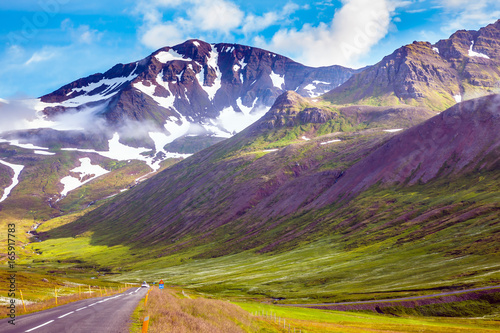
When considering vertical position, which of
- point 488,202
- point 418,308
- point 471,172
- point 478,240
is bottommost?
point 418,308

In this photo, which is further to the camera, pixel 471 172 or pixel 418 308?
pixel 471 172

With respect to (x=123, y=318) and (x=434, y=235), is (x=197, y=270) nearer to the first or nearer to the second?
(x=434, y=235)

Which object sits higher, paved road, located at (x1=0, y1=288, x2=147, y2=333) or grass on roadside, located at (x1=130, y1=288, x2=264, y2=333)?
paved road, located at (x1=0, y1=288, x2=147, y2=333)

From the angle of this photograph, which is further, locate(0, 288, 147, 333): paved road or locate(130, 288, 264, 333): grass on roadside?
locate(130, 288, 264, 333): grass on roadside

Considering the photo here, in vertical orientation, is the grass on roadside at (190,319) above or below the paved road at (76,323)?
below

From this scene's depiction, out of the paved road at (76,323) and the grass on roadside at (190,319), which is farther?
the grass on roadside at (190,319)

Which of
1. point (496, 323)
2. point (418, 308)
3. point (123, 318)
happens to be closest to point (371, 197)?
point (418, 308)

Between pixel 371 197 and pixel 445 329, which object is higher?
pixel 371 197

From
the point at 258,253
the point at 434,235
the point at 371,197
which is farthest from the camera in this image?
the point at 371,197

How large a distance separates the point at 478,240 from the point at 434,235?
1846 cm

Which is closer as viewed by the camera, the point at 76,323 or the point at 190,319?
the point at 76,323

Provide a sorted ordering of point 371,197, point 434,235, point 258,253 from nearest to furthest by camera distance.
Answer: point 434,235, point 258,253, point 371,197

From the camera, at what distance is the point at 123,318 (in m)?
27.7

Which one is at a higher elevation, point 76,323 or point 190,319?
point 76,323
